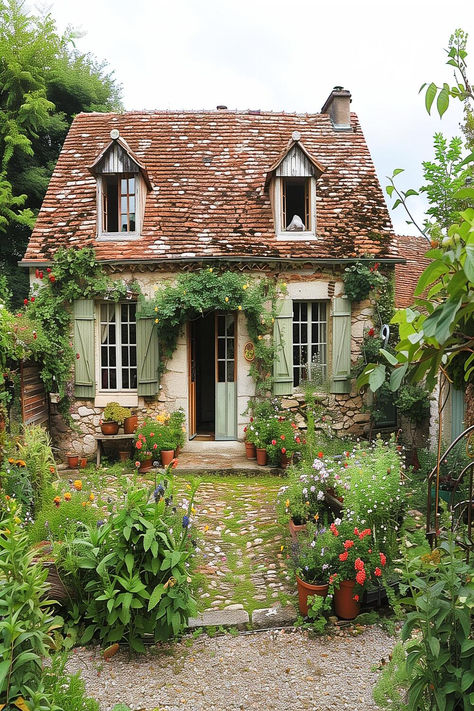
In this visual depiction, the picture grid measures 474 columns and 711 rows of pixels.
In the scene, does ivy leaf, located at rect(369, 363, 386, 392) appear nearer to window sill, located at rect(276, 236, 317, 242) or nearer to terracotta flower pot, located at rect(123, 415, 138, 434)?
terracotta flower pot, located at rect(123, 415, 138, 434)

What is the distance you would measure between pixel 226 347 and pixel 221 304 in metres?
1.03

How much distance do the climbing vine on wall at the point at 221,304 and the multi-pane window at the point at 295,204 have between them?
48.4 inches

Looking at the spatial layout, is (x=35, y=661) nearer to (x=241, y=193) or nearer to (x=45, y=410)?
(x=45, y=410)

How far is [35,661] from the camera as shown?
3096 millimetres

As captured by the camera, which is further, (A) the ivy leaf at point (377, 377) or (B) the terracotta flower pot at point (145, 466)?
(B) the terracotta flower pot at point (145, 466)

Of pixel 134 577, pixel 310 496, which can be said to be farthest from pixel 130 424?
pixel 134 577

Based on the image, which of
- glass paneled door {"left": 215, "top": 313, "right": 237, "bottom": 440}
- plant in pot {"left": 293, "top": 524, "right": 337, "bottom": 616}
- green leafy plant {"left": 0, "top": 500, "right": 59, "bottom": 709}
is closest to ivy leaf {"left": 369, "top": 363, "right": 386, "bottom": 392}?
green leafy plant {"left": 0, "top": 500, "right": 59, "bottom": 709}

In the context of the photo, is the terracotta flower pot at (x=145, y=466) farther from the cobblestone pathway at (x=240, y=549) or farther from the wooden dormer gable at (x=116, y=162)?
the wooden dormer gable at (x=116, y=162)

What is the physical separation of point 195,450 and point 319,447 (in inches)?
107

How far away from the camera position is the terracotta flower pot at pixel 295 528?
563cm

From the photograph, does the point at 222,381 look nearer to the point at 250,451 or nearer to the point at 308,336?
the point at 250,451

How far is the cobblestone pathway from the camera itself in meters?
5.15

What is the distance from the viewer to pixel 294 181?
1052 centimetres

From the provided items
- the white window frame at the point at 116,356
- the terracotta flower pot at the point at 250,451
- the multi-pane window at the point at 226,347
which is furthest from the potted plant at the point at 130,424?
the terracotta flower pot at the point at 250,451
